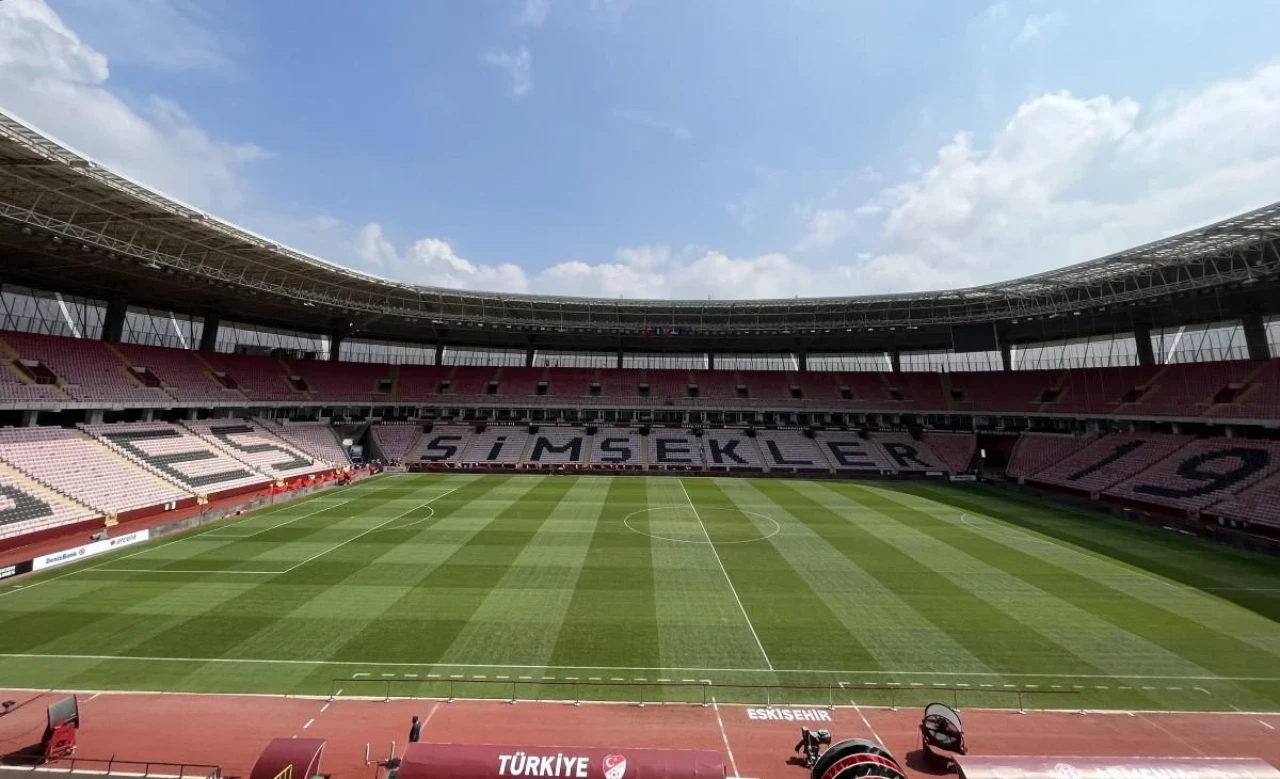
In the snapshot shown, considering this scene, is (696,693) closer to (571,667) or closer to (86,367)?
(571,667)

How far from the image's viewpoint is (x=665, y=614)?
16297 millimetres

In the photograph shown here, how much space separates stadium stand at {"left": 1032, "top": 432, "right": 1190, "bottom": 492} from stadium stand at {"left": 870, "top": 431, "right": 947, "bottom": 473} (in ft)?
25.2

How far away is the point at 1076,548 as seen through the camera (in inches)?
928

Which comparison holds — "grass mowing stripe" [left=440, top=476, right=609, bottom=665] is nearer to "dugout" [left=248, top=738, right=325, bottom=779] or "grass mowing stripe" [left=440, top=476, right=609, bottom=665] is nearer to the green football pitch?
the green football pitch

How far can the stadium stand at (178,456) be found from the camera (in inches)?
1203

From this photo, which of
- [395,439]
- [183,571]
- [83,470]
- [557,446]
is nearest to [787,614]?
[183,571]

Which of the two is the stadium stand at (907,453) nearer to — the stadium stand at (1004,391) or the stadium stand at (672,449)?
the stadium stand at (1004,391)

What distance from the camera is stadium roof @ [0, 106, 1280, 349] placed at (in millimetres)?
24531

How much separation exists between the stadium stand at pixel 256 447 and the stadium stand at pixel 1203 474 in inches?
2204

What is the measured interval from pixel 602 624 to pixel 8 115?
89.1 ft

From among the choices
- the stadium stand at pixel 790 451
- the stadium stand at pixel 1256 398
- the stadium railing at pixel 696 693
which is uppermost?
the stadium stand at pixel 1256 398

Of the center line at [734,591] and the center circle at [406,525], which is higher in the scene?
the center circle at [406,525]

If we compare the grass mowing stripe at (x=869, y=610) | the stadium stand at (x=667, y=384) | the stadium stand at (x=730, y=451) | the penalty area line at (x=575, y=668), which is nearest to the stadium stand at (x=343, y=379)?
the stadium stand at (x=667, y=384)

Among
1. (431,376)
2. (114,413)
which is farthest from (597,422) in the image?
(114,413)
